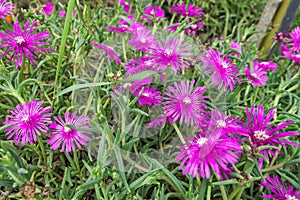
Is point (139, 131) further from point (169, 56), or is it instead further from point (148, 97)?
point (169, 56)

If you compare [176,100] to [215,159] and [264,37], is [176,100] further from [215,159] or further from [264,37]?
[264,37]

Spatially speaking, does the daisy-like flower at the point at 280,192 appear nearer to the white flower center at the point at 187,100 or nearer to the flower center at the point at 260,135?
the flower center at the point at 260,135

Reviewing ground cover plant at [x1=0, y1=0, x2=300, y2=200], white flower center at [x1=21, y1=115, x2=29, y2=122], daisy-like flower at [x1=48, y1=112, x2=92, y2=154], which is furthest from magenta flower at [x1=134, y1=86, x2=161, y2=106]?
white flower center at [x1=21, y1=115, x2=29, y2=122]

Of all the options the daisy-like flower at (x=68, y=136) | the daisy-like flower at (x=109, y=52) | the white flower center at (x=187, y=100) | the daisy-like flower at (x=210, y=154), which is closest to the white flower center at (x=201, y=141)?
the daisy-like flower at (x=210, y=154)

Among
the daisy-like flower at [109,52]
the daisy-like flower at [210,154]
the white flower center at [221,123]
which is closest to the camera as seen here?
A: the daisy-like flower at [210,154]

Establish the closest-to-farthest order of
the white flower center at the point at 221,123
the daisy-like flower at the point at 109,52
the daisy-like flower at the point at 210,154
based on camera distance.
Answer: the daisy-like flower at the point at 210,154
the white flower center at the point at 221,123
the daisy-like flower at the point at 109,52

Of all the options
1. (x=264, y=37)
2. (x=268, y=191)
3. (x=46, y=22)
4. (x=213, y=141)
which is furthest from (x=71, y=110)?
(x=264, y=37)

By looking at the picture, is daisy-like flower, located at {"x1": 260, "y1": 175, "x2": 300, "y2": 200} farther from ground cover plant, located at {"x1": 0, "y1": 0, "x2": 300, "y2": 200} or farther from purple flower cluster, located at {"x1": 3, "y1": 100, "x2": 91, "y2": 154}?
purple flower cluster, located at {"x1": 3, "y1": 100, "x2": 91, "y2": 154}
